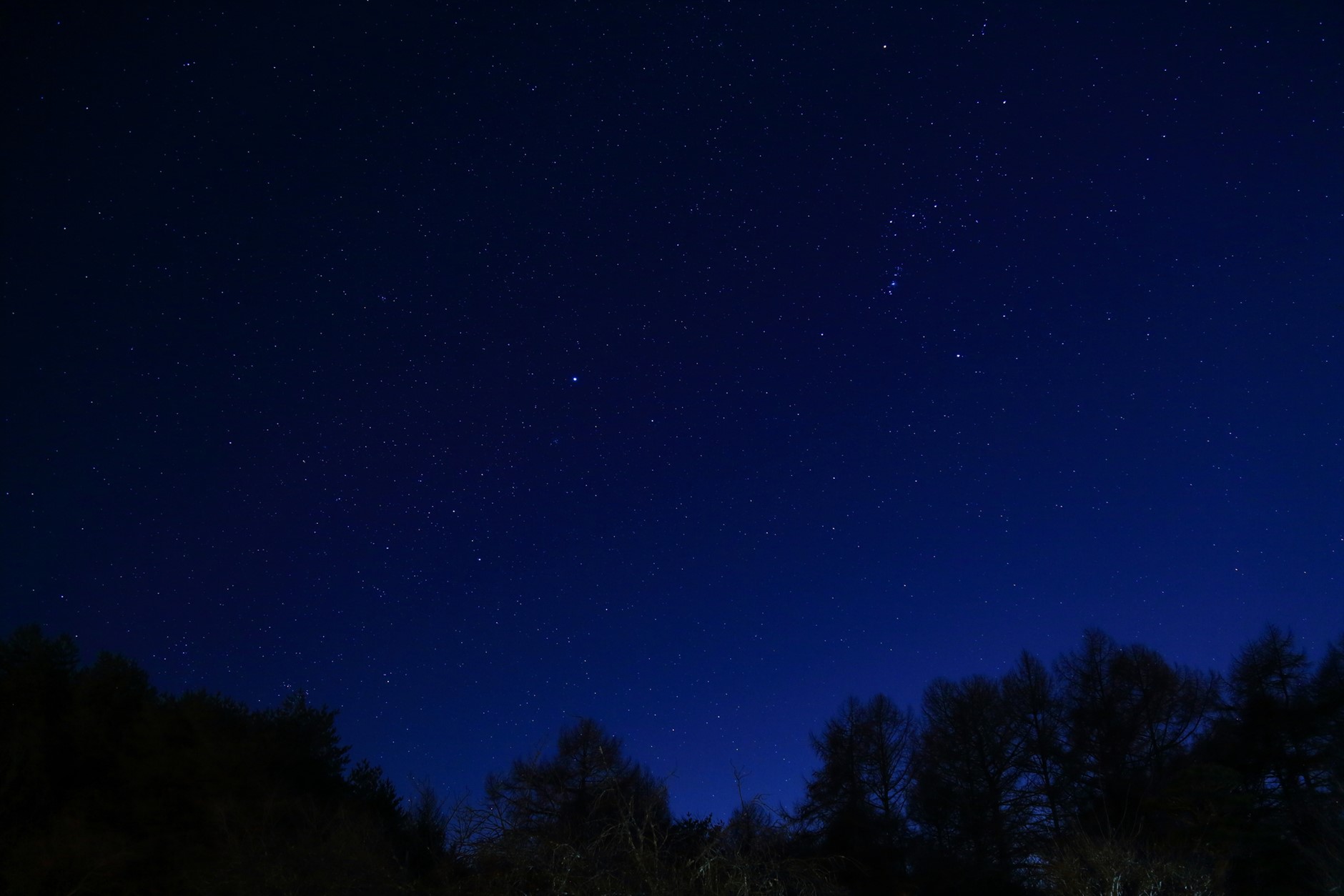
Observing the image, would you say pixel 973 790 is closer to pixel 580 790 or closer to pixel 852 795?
pixel 852 795

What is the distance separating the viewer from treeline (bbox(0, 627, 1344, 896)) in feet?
60.8

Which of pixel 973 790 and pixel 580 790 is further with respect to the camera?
pixel 973 790

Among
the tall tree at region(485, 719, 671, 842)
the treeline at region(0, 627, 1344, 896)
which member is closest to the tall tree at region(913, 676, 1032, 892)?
the treeline at region(0, 627, 1344, 896)

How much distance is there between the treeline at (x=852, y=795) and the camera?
18.5m

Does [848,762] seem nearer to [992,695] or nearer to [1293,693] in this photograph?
[992,695]

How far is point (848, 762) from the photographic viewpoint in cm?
3878

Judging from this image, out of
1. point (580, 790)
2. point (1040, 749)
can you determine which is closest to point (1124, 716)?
point (1040, 749)

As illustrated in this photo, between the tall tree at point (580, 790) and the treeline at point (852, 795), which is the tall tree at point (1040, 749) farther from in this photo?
the tall tree at point (580, 790)

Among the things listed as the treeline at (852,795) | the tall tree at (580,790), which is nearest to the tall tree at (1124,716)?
the treeline at (852,795)

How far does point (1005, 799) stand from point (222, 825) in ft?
96.5

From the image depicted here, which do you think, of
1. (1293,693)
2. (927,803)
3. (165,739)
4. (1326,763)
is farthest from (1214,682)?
(165,739)

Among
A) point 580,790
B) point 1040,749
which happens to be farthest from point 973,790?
point 580,790

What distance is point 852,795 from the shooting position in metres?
37.5

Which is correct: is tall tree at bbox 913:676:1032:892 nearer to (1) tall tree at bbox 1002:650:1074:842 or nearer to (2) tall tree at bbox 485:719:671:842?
(1) tall tree at bbox 1002:650:1074:842
